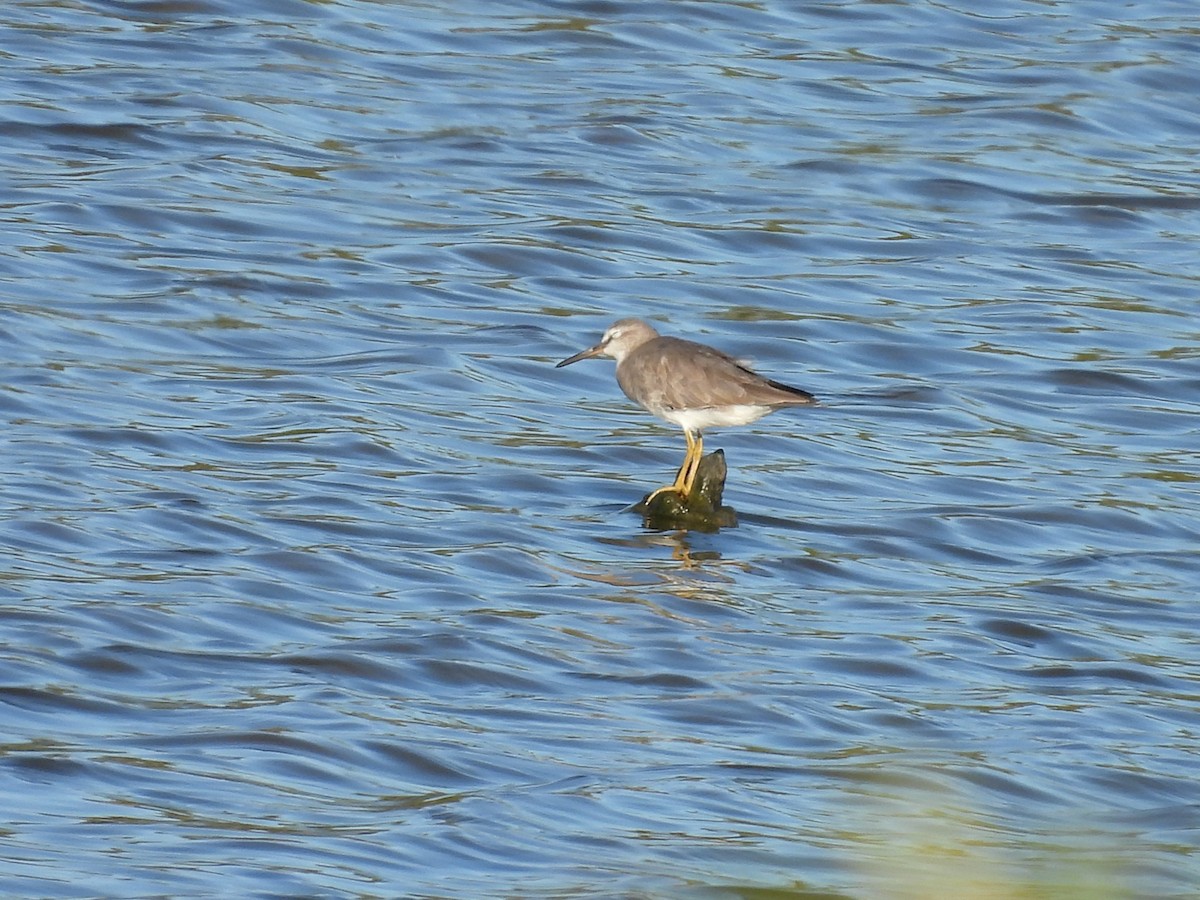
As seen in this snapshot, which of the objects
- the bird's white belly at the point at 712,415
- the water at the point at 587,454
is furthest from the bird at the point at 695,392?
the water at the point at 587,454

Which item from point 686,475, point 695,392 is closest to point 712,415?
point 695,392

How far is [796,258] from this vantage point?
1347 centimetres

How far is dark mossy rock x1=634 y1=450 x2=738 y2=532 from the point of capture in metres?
9.27

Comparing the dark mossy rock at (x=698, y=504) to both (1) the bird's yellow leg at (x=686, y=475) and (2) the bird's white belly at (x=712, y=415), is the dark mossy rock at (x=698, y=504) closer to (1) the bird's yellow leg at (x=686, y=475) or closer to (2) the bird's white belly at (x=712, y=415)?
(1) the bird's yellow leg at (x=686, y=475)

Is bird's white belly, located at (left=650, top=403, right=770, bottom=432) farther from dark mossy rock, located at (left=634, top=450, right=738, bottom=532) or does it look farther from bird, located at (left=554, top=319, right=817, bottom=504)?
dark mossy rock, located at (left=634, top=450, right=738, bottom=532)

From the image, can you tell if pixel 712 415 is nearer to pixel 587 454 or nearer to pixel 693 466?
pixel 693 466

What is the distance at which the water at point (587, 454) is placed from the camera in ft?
19.8

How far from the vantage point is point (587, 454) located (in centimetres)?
1037

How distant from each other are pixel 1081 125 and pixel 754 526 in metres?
7.68

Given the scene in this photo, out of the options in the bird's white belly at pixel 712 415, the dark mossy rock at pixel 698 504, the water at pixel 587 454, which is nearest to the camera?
the water at pixel 587 454

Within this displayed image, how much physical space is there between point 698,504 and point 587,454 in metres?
1.16

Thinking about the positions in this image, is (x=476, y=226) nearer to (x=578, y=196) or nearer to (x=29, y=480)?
(x=578, y=196)

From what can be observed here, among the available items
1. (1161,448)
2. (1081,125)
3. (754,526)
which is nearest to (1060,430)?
(1161,448)

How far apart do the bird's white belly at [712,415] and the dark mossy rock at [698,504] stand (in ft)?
0.66
